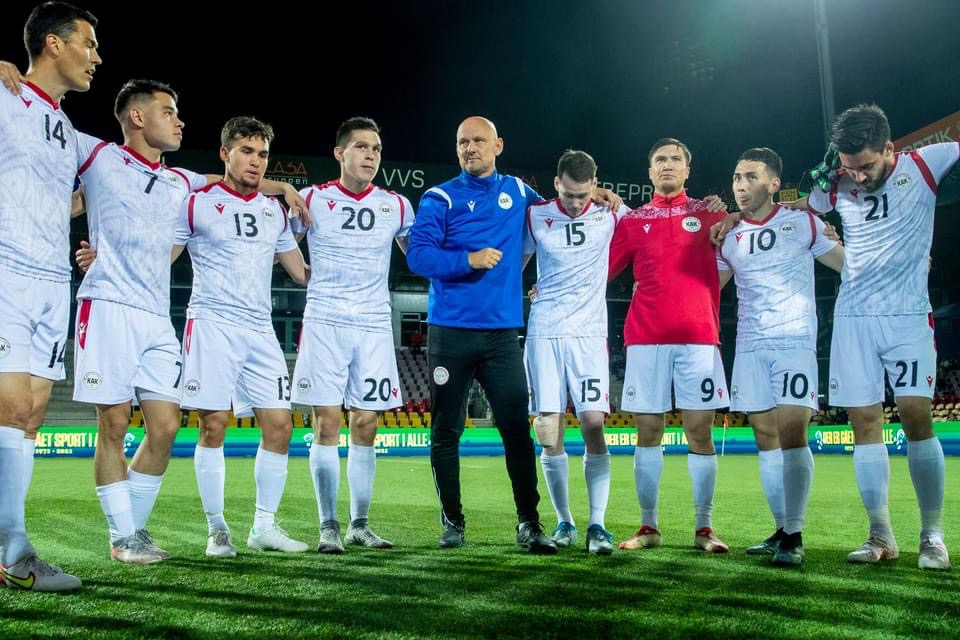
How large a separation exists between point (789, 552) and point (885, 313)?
4.76ft

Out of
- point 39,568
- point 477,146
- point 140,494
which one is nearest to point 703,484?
point 477,146

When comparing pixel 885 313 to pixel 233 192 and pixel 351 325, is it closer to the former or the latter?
pixel 351 325

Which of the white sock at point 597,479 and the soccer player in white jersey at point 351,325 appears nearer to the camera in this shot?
the white sock at point 597,479

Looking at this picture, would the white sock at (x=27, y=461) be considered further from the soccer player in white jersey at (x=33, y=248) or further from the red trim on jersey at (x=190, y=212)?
the red trim on jersey at (x=190, y=212)

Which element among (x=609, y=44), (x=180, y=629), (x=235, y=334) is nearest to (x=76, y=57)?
(x=235, y=334)

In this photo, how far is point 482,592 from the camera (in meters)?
3.52

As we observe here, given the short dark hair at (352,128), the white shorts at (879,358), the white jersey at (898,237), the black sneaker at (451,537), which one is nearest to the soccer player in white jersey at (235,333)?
the short dark hair at (352,128)

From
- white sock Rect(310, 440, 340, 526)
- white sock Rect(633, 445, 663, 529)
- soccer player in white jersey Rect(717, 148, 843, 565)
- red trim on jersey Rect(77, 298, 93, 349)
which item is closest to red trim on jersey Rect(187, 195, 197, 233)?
red trim on jersey Rect(77, 298, 93, 349)

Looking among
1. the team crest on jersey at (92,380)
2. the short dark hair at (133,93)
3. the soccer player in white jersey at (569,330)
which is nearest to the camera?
the team crest on jersey at (92,380)

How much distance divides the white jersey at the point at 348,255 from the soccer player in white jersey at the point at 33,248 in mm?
1687

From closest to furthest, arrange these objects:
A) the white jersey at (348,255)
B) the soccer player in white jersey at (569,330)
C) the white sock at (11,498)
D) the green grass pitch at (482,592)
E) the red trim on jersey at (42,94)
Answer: the green grass pitch at (482,592) < the white sock at (11,498) < the red trim on jersey at (42,94) < the soccer player in white jersey at (569,330) < the white jersey at (348,255)

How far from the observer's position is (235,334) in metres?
4.97

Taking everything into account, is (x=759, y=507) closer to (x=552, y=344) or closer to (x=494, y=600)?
(x=552, y=344)

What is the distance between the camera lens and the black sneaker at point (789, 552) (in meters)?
4.38
